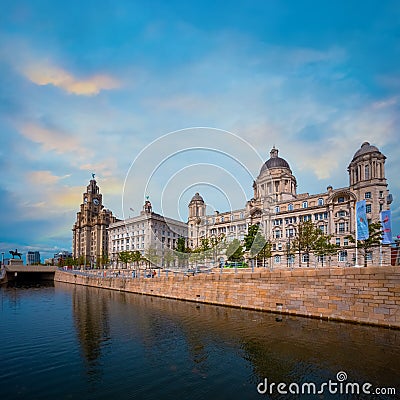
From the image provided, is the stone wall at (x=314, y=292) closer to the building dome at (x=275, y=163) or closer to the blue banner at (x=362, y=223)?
the blue banner at (x=362, y=223)

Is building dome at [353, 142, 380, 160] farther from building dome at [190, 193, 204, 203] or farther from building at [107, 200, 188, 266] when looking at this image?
building at [107, 200, 188, 266]

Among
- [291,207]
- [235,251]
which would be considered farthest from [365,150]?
[235,251]

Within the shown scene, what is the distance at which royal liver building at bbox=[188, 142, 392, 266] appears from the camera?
7762 centimetres

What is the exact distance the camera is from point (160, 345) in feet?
66.6

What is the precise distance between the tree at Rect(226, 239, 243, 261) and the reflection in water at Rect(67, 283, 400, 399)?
40.6 meters

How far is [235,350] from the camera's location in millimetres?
18906

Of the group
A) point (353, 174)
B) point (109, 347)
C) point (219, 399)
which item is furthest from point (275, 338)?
point (353, 174)

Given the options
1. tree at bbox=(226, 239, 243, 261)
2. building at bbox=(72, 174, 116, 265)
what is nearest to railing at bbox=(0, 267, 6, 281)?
tree at bbox=(226, 239, 243, 261)

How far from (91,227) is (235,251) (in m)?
126

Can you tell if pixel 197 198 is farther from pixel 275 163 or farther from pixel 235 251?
pixel 235 251

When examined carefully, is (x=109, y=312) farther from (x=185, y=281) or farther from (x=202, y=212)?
(x=202, y=212)

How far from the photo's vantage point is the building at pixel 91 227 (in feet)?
556

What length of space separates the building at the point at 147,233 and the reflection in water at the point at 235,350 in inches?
3609

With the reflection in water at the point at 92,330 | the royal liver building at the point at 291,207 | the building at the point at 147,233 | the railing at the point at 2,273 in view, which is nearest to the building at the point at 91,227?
the building at the point at 147,233
